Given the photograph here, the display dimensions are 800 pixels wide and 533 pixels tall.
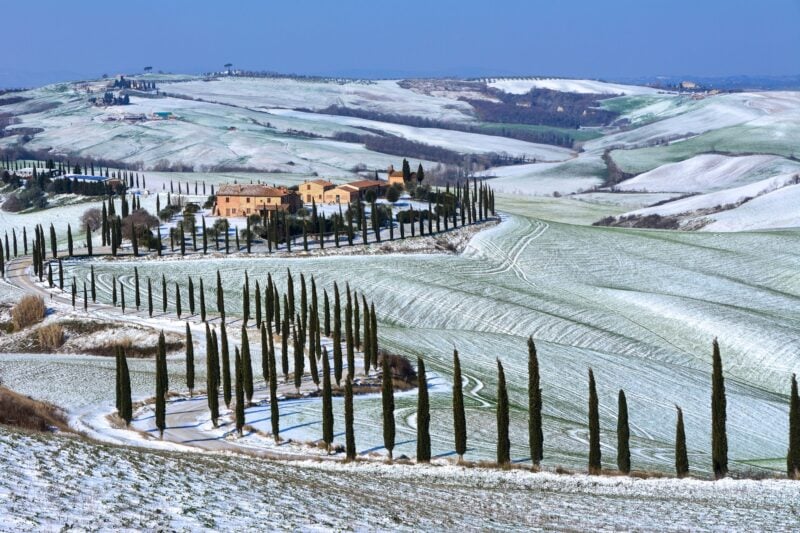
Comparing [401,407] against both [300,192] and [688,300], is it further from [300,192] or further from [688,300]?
[300,192]

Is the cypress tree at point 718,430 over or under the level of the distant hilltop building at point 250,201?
under

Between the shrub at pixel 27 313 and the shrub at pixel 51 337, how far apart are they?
9.02ft

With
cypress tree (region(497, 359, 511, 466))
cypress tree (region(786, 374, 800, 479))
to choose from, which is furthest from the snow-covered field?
cypress tree (region(786, 374, 800, 479))

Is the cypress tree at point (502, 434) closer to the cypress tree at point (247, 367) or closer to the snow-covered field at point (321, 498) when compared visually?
the snow-covered field at point (321, 498)

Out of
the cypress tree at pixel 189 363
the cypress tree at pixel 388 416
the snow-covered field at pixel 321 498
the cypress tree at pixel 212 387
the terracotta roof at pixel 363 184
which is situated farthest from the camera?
the terracotta roof at pixel 363 184

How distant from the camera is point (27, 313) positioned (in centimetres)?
7388

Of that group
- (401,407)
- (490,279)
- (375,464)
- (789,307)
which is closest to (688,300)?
(789,307)

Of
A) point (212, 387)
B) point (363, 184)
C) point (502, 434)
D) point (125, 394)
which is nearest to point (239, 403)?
point (212, 387)

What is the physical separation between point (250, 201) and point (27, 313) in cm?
4020

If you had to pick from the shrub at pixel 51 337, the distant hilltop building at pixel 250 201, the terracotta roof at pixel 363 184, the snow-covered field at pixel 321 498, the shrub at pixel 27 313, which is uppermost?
the terracotta roof at pixel 363 184

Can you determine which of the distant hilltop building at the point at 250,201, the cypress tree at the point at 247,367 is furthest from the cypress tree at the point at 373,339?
the distant hilltop building at the point at 250,201

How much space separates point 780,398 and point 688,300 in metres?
19.5

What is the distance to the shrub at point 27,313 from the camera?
241ft

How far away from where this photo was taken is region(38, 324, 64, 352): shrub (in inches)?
2734
